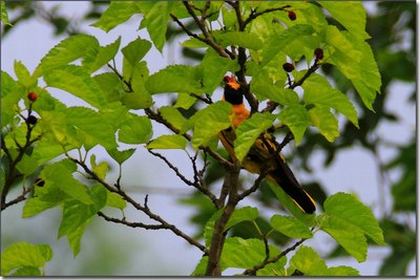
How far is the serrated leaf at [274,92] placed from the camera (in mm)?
2645

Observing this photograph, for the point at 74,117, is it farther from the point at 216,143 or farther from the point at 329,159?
the point at 329,159

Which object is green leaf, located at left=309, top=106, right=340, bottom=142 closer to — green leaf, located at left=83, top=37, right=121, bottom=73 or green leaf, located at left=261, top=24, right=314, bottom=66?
green leaf, located at left=261, top=24, right=314, bottom=66

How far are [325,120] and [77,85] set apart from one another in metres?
0.62

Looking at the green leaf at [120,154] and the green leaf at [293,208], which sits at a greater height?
the green leaf at [120,154]

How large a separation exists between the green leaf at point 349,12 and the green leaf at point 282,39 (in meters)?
0.07

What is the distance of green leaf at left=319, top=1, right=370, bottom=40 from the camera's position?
264 centimetres

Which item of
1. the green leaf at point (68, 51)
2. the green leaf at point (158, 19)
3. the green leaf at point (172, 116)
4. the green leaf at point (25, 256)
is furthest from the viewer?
the green leaf at point (25, 256)

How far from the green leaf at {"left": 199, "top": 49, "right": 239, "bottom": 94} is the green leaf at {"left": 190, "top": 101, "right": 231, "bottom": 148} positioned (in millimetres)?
61

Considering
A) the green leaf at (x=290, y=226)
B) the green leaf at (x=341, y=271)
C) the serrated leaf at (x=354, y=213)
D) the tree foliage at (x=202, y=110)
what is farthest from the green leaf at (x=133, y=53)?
the green leaf at (x=341, y=271)

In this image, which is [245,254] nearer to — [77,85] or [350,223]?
[350,223]

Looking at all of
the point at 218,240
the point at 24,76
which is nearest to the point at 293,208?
the point at 218,240

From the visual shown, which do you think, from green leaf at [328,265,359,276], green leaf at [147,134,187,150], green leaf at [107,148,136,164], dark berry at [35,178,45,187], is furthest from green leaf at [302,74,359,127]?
dark berry at [35,178,45,187]

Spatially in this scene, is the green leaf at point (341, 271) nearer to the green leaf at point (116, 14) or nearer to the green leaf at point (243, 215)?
the green leaf at point (243, 215)

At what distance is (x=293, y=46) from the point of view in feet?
9.01
